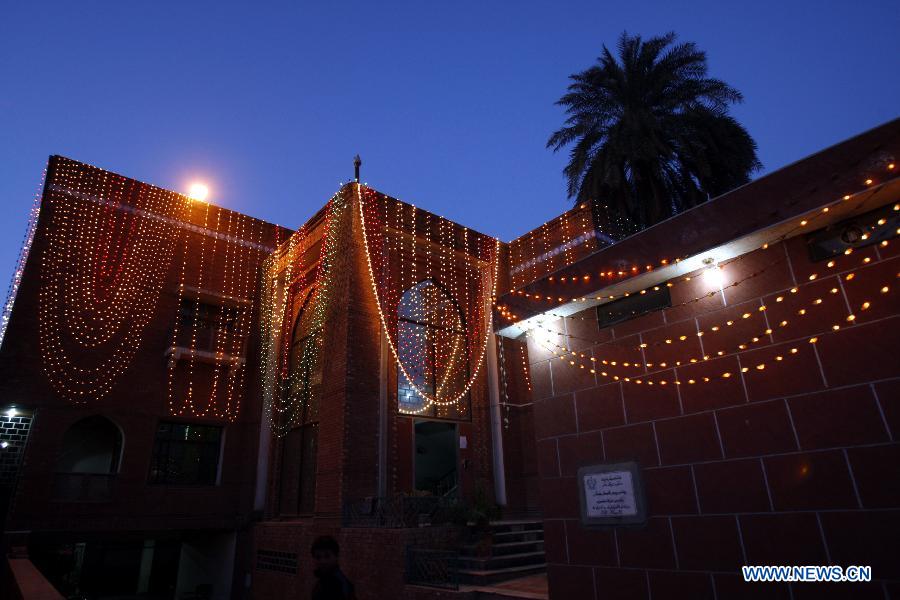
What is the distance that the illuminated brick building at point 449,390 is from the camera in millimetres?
4418

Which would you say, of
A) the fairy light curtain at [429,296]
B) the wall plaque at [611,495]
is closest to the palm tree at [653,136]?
the fairy light curtain at [429,296]

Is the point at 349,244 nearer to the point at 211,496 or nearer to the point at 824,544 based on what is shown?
the point at 211,496

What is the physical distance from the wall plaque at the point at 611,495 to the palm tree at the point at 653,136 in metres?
9.80

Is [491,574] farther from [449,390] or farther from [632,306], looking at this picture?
[449,390]

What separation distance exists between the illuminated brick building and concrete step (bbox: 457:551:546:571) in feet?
0.18

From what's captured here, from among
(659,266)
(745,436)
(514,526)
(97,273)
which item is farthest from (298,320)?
(745,436)

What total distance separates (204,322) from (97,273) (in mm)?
2735

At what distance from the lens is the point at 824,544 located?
418 centimetres

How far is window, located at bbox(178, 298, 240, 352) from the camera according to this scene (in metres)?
13.6

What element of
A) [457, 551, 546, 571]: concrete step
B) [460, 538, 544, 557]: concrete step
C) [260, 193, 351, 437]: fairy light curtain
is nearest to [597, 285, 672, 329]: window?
[457, 551, 546, 571]: concrete step

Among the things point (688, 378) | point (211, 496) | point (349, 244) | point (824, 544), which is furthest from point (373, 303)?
point (824, 544)

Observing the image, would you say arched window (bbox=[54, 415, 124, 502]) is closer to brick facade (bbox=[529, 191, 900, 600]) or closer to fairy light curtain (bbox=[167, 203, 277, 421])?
fairy light curtain (bbox=[167, 203, 277, 421])

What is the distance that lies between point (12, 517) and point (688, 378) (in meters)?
12.7

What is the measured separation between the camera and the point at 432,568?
25.8 feet
